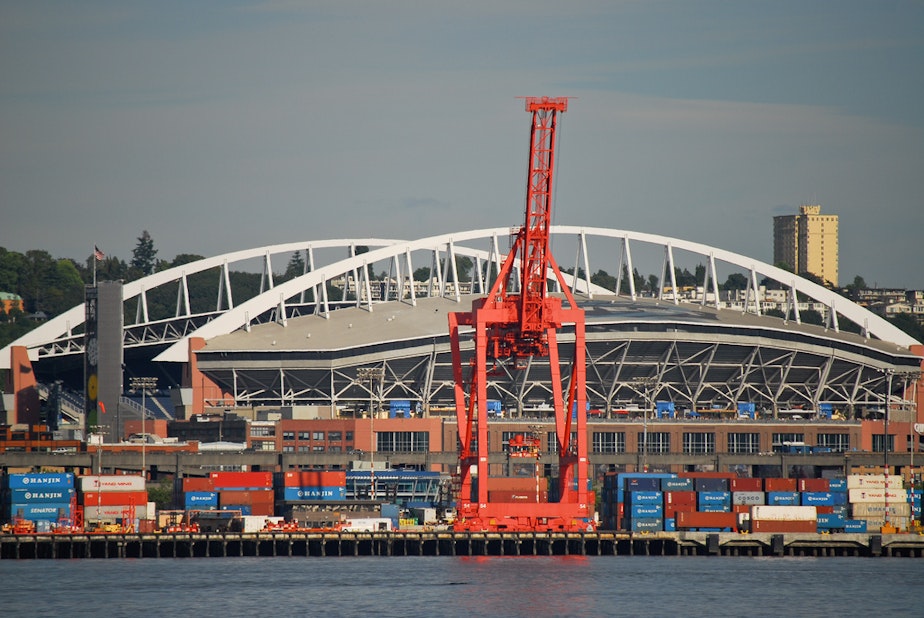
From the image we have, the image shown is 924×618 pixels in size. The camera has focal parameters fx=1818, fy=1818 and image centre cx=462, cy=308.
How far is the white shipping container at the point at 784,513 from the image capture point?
463ft

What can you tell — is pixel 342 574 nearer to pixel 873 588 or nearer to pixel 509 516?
pixel 509 516

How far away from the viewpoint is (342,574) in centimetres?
12012

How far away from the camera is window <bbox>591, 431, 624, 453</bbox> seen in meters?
197

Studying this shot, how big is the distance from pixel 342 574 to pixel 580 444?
24843 millimetres

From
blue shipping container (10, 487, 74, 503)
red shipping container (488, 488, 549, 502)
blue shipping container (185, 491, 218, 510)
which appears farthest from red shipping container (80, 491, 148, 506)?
red shipping container (488, 488, 549, 502)

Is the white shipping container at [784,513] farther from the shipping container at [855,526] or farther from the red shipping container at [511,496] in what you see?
the red shipping container at [511,496]

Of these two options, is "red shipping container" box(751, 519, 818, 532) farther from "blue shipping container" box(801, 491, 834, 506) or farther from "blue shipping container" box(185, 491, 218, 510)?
"blue shipping container" box(185, 491, 218, 510)

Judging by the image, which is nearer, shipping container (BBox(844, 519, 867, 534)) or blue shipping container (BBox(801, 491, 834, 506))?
shipping container (BBox(844, 519, 867, 534))

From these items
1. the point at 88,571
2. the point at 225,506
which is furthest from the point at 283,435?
the point at 88,571

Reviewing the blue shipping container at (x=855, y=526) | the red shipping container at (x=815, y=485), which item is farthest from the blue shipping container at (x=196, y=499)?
the blue shipping container at (x=855, y=526)

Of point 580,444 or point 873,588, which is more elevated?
point 580,444

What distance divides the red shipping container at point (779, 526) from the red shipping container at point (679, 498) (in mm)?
6152

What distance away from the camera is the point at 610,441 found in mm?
197875

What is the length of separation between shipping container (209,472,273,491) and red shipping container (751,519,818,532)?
138ft
